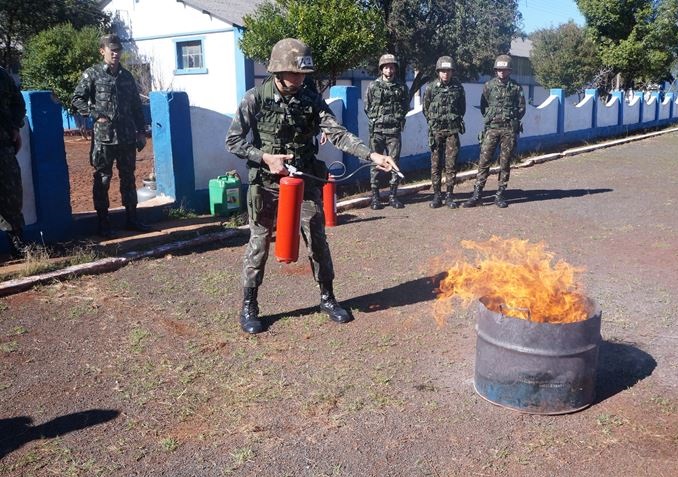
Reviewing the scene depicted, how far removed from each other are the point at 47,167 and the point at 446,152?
5471mm

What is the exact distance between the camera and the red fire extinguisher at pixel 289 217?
448cm

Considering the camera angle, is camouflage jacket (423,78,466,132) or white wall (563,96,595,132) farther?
white wall (563,96,595,132)

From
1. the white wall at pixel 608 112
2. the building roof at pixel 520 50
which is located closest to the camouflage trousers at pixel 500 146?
the white wall at pixel 608 112

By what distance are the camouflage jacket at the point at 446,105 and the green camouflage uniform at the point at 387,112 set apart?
405 millimetres

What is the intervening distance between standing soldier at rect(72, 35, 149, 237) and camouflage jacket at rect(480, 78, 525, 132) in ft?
16.5

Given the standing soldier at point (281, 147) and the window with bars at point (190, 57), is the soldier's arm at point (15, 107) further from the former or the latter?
the window with bars at point (190, 57)

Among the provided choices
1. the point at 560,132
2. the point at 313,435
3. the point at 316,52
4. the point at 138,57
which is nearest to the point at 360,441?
the point at 313,435

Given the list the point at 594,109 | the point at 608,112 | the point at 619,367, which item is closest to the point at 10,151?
the point at 619,367

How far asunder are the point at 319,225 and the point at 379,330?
0.94 metres

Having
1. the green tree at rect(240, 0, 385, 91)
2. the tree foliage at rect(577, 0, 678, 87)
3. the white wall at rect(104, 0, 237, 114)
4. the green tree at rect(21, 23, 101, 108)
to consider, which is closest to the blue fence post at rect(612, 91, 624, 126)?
the tree foliage at rect(577, 0, 678, 87)

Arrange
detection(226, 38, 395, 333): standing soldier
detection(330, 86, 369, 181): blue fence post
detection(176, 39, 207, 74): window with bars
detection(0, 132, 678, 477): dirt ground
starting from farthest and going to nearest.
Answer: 1. detection(176, 39, 207, 74): window with bars
2. detection(330, 86, 369, 181): blue fence post
3. detection(226, 38, 395, 333): standing soldier
4. detection(0, 132, 678, 477): dirt ground

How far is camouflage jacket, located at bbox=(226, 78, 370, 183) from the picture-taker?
466cm

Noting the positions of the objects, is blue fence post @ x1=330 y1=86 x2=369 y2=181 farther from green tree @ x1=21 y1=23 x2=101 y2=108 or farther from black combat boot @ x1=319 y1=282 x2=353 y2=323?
green tree @ x1=21 y1=23 x2=101 y2=108

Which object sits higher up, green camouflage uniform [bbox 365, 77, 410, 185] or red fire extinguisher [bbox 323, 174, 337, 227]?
green camouflage uniform [bbox 365, 77, 410, 185]
